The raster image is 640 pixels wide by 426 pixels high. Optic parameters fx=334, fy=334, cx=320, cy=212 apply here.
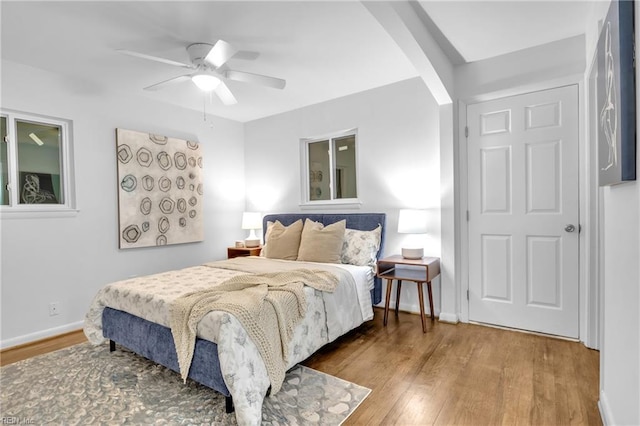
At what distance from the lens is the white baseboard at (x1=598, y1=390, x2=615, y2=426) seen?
161 centimetres

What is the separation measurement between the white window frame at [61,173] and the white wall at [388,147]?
2410mm

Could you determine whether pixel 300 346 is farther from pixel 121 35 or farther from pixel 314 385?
pixel 121 35

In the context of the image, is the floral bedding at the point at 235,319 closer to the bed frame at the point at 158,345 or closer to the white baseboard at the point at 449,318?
the bed frame at the point at 158,345

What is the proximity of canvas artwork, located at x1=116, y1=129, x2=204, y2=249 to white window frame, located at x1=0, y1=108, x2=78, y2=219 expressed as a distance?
1.41ft

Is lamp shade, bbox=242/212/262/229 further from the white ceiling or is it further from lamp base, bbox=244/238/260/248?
the white ceiling

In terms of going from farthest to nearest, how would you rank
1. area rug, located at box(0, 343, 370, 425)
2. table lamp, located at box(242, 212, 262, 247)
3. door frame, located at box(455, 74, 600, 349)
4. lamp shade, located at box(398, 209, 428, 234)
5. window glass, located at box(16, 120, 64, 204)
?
1. table lamp, located at box(242, 212, 262, 247)
2. lamp shade, located at box(398, 209, 428, 234)
3. window glass, located at box(16, 120, 64, 204)
4. door frame, located at box(455, 74, 600, 349)
5. area rug, located at box(0, 343, 370, 425)

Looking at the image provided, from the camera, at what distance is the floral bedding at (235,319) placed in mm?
1755

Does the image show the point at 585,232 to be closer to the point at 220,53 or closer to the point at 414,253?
the point at 414,253

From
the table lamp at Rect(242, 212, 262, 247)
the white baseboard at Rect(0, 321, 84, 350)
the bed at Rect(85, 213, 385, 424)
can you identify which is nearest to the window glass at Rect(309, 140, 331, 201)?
the bed at Rect(85, 213, 385, 424)

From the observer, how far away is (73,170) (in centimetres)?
337

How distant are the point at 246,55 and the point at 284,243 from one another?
6.32 ft

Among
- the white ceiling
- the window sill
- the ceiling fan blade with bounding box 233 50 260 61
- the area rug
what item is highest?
the white ceiling

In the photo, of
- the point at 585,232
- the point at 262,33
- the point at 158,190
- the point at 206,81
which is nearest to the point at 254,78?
the point at 262,33

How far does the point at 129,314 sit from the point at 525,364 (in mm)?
2903
